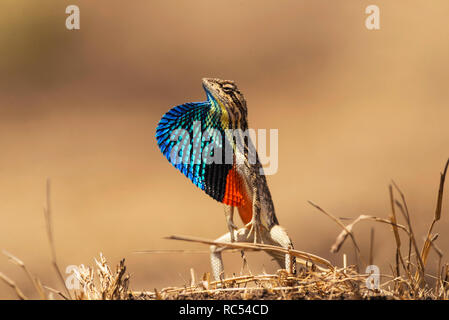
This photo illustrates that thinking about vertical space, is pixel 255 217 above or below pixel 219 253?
above

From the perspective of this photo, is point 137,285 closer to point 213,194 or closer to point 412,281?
point 213,194

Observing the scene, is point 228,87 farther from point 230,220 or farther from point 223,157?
point 230,220

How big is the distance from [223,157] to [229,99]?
0.31 m

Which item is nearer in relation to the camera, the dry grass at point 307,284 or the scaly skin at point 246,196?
the dry grass at point 307,284

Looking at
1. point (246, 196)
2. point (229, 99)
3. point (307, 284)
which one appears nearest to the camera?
point (307, 284)

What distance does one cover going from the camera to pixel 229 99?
283 cm

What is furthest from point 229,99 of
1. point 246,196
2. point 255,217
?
point 255,217

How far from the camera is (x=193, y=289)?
2516 mm

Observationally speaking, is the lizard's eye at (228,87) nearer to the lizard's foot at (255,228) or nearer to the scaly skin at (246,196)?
the scaly skin at (246,196)

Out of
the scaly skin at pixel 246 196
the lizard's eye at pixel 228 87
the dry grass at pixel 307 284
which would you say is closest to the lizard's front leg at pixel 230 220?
the scaly skin at pixel 246 196

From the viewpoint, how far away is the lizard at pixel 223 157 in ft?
9.39

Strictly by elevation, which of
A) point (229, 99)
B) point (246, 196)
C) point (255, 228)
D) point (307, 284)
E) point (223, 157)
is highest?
point (229, 99)

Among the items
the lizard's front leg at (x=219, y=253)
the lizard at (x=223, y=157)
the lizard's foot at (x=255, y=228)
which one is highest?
the lizard at (x=223, y=157)
